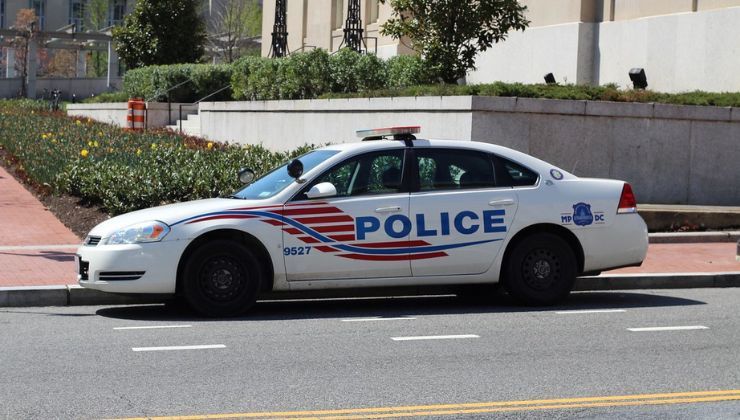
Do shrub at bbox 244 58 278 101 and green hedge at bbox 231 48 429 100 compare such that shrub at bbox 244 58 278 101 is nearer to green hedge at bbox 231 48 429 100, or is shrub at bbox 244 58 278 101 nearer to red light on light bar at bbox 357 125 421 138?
green hedge at bbox 231 48 429 100

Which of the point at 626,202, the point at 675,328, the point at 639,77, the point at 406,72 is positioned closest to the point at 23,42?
the point at 406,72

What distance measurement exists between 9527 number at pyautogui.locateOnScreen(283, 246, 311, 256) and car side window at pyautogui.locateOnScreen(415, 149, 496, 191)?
1237 mm

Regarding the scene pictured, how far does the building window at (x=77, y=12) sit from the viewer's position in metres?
91.8

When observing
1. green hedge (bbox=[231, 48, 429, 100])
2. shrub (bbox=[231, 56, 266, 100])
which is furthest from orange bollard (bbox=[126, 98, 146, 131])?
green hedge (bbox=[231, 48, 429, 100])

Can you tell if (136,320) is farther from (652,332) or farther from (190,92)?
(190,92)

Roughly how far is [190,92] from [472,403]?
30644 millimetres

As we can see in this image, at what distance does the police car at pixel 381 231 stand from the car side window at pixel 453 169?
0.01 m

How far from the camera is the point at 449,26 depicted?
67.1 feet

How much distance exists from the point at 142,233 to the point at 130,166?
896 centimetres

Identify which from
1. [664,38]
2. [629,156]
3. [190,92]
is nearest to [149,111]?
[190,92]

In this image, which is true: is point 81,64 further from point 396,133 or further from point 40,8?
point 396,133

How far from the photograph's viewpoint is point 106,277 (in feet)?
33.8

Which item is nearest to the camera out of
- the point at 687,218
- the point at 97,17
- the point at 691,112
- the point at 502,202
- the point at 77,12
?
the point at 502,202

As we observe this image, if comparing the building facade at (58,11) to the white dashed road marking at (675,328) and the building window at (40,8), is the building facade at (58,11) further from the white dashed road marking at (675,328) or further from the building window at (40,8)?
the white dashed road marking at (675,328)
